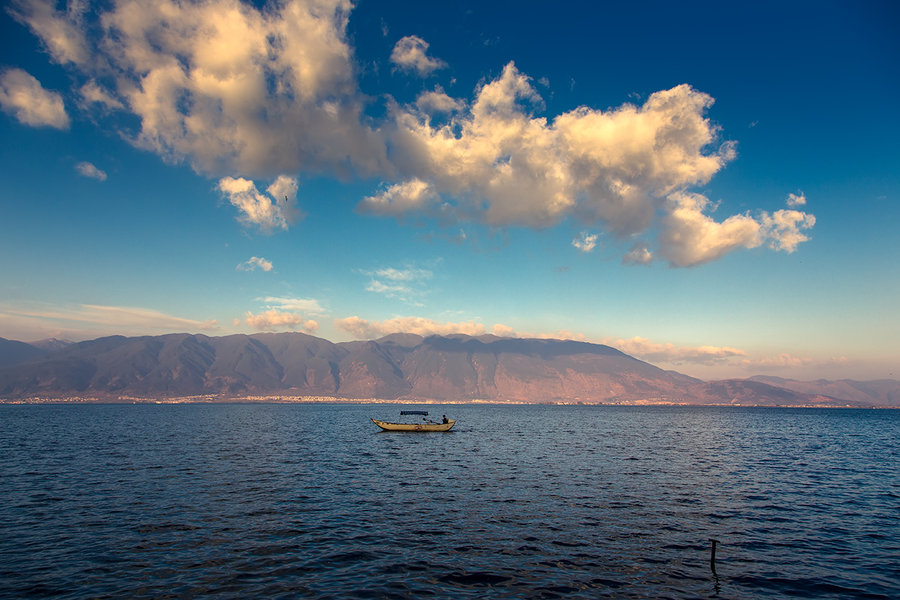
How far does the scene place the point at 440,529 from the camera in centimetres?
2727

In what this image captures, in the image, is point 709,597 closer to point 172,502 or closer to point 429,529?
point 429,529

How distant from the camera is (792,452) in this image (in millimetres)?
71375

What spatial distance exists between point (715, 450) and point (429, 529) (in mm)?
64343

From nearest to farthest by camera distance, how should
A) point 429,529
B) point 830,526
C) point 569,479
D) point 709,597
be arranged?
point 709,597 → point 429,529 → point 830,526 → point 569,479

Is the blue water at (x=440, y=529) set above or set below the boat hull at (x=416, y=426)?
above

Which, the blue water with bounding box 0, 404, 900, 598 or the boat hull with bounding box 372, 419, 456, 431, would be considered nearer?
the blue water with bounding box 0, 404, 900, 598

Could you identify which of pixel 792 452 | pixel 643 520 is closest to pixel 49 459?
pixel 643 520

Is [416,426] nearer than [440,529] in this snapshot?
No

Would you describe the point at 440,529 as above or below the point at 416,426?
above

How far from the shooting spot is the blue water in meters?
19.7

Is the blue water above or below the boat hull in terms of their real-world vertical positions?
above

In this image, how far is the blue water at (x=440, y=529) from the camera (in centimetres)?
1972

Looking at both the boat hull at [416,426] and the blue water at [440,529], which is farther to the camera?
the boat hull at [416,426]

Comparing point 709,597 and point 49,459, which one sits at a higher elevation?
point 709,597
